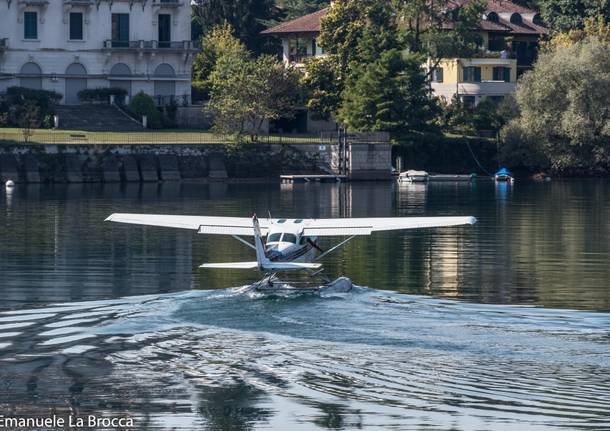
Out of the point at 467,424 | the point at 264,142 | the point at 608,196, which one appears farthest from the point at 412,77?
the point at 467,424

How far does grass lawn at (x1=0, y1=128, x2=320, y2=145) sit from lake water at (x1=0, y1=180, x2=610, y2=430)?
32.9m

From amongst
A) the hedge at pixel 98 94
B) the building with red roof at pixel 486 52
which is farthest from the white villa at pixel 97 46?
the building with red roof at pixel 486 52

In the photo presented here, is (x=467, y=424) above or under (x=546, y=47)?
under

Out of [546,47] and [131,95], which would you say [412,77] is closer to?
[546,47]

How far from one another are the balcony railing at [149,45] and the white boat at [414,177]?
2011cm

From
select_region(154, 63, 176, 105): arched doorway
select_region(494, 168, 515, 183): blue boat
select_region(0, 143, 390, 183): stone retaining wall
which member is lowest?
select_region(494, 168, 515, 183): blue boat

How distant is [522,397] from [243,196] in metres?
49.9

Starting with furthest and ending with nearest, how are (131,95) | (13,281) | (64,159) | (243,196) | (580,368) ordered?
(131,95)
(64,159)
(243,196)
(13,281)
(580,368)

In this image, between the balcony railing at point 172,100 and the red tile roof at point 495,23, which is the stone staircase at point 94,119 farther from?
the red tile roof at point 495,23

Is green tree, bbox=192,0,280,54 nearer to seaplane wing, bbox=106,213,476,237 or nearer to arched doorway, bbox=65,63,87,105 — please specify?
arched doorway, bbox=65,63,87,105

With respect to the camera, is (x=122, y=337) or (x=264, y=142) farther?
(x=264, y=142)

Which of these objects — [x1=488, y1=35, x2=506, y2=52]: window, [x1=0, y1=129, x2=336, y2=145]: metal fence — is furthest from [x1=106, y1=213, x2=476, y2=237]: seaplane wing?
[x1=488, y1=35, x2=506, y2=52]: window

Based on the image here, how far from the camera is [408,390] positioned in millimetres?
24531

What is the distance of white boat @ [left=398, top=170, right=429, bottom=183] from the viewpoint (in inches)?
3511
